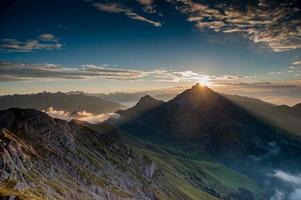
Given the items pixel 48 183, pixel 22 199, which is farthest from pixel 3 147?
pixel 22 199

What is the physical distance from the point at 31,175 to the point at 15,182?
72.5 ft

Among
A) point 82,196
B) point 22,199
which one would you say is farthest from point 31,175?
point 22,199

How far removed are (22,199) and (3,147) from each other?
59.0 m

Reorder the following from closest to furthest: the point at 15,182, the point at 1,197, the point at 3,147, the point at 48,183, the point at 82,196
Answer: the point at 1,197 < the point at 15,182 < the point at 3,147 < the point at 48,183 < the point at 82,196

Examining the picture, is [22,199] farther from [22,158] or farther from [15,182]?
[22,158]

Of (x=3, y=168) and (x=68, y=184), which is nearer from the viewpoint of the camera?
(x=3, y=168)

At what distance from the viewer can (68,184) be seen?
631 feet

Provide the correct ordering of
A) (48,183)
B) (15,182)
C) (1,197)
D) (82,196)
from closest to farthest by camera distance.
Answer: (1,197)
(15,182)
(48,183)
(82,196)

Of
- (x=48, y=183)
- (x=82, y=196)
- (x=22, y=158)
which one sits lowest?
(x=82, y=196)

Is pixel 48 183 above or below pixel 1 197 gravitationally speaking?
below

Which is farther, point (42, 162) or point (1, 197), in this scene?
point (42, 162)

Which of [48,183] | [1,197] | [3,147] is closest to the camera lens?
[1,197]

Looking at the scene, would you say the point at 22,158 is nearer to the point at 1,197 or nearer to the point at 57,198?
the point at 57,198

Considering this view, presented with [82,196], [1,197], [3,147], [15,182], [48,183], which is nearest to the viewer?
[1,197]
